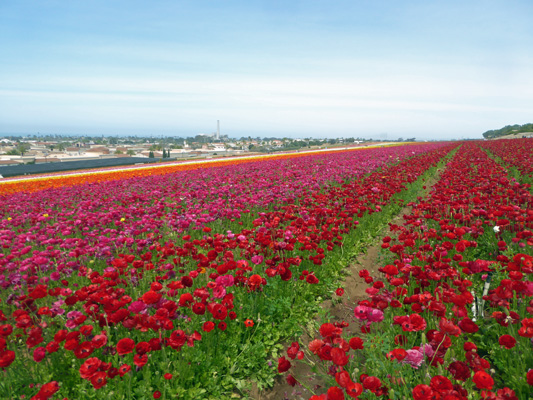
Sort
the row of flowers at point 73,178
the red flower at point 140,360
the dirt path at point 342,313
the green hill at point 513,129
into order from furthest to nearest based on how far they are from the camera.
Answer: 1. the green hill at point 513,129
2. the row of flowers at point 73,178
3. the dirt path at point 342,313
4. the red flower at point 140,360

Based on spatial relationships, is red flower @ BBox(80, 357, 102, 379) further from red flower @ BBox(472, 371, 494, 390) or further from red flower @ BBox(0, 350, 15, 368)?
red flower @ BBox(472, 371, 494, 390)

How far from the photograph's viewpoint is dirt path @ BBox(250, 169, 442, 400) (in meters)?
3.12

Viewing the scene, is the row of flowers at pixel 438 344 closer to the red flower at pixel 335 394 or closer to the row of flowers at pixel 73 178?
the red flower at pixel 335 394

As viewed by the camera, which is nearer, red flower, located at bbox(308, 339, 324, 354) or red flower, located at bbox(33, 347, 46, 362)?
red flower, located at bbox(308, 339, 324, 354)

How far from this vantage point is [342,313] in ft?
14.6

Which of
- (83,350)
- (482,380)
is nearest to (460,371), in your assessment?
(482,380)

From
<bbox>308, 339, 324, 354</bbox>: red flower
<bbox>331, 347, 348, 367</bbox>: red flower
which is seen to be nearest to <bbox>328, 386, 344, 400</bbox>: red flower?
<bbox>331, 347, 348, 367</bbox>: red flower

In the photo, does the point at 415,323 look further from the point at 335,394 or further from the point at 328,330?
the point at 335,394

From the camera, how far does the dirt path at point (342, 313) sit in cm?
312

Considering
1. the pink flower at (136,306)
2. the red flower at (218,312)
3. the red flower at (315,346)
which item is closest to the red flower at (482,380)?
the red flower at (315,346)

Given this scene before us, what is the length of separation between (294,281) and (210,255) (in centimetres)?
176

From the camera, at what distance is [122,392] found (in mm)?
2719

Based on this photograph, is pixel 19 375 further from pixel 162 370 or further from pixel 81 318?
pixel 162 370

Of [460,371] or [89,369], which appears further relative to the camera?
[89,369]
